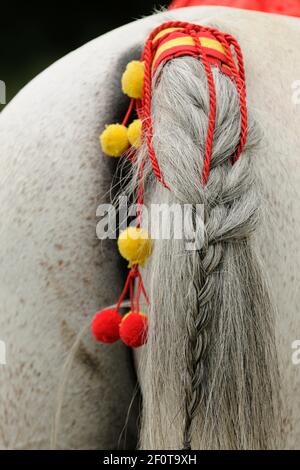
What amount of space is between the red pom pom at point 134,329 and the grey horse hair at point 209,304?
22mm

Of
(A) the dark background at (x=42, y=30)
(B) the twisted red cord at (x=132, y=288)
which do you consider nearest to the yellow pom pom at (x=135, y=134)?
(B) the twisted red cord at (x=132, y=288)

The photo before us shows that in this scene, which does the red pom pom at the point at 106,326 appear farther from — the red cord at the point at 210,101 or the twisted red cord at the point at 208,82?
the twisted red cord at the point at 208,82

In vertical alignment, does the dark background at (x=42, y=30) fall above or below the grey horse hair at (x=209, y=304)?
above

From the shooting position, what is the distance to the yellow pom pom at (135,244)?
67cm

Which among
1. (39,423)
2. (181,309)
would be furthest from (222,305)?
(39,423)

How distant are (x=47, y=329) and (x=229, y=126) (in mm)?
305

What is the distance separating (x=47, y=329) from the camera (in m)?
0.74

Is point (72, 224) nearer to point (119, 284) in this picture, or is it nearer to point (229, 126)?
point (119, 284)

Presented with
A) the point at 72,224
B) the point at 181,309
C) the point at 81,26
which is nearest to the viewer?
the point at 181,309

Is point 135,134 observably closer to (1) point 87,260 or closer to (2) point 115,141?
(2) point 115,141

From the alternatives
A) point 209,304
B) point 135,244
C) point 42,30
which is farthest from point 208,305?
point 42,30

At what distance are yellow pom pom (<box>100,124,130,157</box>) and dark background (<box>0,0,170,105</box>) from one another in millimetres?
2505

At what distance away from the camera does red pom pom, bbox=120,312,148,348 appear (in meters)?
0.69

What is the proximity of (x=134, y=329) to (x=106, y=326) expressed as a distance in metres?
0.04
